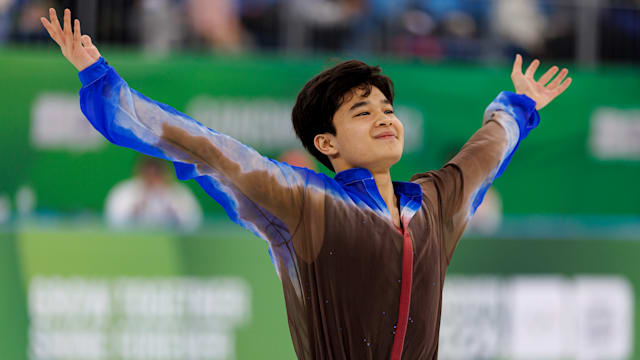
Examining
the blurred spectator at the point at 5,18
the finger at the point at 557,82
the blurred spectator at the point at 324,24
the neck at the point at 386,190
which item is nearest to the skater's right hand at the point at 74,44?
the neck at the point at 386,190

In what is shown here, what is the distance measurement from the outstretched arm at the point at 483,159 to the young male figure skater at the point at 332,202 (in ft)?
0.19

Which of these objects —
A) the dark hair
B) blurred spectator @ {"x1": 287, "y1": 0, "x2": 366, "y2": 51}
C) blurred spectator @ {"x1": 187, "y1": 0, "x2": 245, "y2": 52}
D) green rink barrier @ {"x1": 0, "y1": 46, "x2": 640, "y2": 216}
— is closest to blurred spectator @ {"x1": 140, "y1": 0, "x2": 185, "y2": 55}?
blurred spectator @ {"x1": 187, "y1": 0, "x2": 245, "y2": 52}

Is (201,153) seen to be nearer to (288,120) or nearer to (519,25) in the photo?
(288,120)

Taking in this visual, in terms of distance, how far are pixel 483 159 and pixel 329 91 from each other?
625 mm

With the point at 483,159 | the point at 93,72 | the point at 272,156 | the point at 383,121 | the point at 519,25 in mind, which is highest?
the point at 519,25

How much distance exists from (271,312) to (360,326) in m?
3.79

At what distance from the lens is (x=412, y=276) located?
2654mm

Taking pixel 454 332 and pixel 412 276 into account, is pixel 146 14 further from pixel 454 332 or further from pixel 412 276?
pixel 412 276

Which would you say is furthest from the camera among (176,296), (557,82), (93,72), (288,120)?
(288,120)

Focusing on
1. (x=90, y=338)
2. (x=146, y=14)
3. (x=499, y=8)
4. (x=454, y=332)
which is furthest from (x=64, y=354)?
(x=499, y=8)

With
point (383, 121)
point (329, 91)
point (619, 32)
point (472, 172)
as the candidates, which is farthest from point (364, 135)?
point (619, 32)

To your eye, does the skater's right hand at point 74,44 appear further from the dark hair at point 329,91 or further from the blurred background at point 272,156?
the blurred background at point 272,156

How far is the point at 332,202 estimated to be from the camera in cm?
266

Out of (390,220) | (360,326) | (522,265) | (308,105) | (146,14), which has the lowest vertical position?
(522,265)
